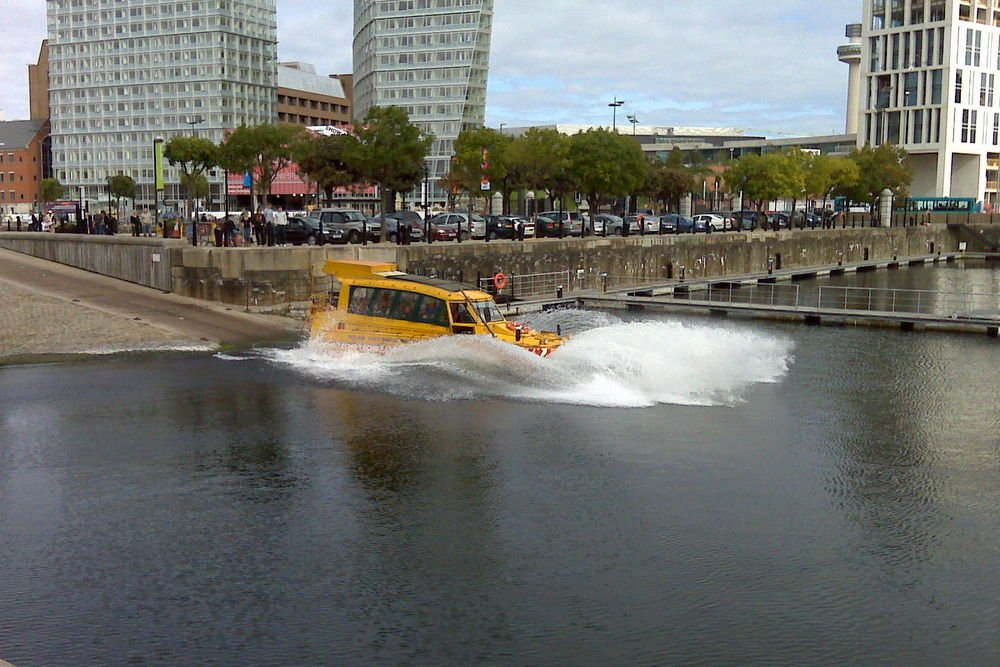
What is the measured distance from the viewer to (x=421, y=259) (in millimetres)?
43406

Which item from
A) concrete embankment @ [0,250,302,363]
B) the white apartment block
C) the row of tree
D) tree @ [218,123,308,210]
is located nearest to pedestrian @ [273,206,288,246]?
concrete embankment @ [0,250,302,363]

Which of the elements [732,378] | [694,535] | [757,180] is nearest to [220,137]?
[757,180]

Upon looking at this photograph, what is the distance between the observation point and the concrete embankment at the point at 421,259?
124 ft

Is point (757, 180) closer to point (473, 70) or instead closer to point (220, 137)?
point (473, 70)

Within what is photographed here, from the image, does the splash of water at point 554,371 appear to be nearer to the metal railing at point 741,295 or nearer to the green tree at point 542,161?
the metal railing at point 741,295

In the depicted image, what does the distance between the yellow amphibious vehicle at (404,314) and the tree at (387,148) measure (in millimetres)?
35814

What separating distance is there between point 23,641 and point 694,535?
340 inches

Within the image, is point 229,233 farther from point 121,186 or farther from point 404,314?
point 121,186

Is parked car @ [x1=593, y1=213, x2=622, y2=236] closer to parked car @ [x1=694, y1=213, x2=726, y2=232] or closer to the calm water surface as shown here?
parked car @ [x1=694, y1=213, x2=726, y2=232]

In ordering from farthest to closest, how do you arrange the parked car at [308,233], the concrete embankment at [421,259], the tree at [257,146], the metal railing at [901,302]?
the tree at [257,146], the metal railing at [901,302], the parked car at [308,233], the concrete embankment at [421,259]

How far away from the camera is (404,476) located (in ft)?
58.6

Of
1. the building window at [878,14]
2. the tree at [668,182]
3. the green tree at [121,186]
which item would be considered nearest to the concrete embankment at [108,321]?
the tree at [668,182]

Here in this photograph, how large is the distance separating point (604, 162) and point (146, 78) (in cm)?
9979

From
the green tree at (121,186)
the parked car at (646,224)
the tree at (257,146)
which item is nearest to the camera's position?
the parked car at (646,224)
